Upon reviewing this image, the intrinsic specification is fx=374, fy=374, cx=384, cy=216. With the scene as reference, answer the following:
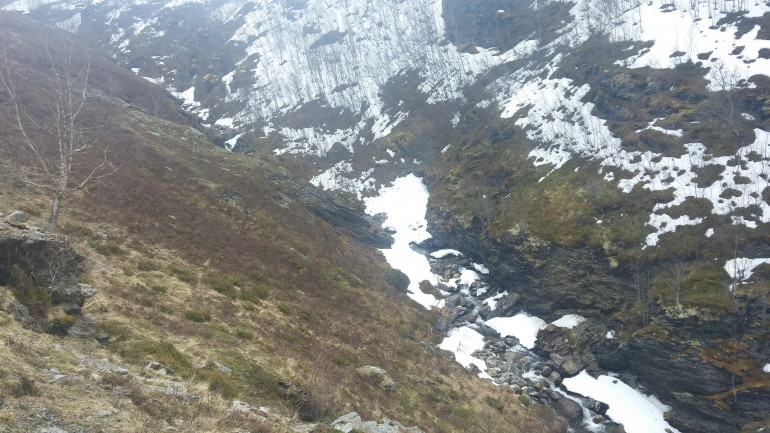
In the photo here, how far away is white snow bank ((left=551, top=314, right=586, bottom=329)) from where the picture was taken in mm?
39969

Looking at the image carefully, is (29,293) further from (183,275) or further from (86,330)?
(183,275)

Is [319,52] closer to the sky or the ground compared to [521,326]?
closer to the sky

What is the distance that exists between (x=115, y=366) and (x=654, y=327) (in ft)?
129

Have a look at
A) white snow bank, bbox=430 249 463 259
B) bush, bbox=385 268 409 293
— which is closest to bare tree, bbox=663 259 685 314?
bush, bbox=385 268 409 293

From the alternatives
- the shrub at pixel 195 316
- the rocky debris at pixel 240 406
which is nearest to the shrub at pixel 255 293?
the shrub at pixel 195 316

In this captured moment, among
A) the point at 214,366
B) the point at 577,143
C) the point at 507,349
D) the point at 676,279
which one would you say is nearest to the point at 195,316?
the point at 214,366

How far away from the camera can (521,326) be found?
43.3 m

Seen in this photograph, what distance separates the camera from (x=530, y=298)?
4534 cm

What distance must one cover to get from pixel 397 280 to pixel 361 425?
3297 centimetres

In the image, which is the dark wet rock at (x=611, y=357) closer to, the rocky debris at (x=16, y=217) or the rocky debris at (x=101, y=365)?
the rocky debris at (x=101, y=365)

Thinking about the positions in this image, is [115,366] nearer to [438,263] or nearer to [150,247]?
[150,247]

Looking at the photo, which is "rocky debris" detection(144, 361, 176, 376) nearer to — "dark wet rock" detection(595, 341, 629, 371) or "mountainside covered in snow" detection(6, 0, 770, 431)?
"mountainside covered in snow" detection(6, 0, 770, 431)

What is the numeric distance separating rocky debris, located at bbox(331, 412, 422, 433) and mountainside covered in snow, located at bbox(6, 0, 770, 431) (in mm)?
27479

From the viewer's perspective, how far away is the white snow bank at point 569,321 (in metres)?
40.0
